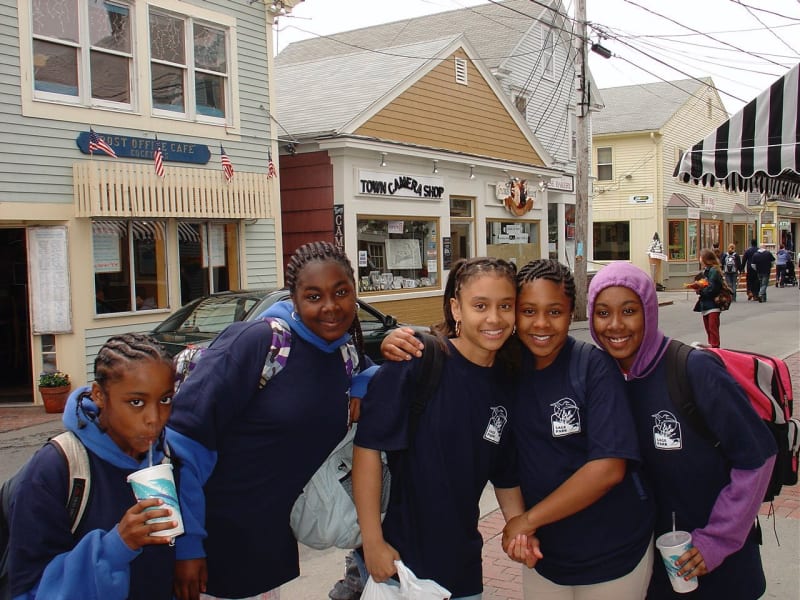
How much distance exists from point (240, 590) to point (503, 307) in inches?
47.9

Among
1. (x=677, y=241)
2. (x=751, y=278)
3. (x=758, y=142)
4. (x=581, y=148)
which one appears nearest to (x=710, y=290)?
(x=758, y=142)

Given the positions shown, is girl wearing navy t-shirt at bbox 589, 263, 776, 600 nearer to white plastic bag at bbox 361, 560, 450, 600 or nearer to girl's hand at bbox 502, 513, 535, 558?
girl's hand at bbox 502, 513, 535, 558

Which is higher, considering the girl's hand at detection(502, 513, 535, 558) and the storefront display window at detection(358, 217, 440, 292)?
the storefront display window at detection(358, 217, 440, 292)

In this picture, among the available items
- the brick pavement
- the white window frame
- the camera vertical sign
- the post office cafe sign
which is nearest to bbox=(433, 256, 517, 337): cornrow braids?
the brick pavement

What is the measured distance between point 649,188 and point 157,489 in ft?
102

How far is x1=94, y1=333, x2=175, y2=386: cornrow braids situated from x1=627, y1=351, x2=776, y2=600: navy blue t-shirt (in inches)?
58.4

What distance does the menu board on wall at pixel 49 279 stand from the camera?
1027 centimetres

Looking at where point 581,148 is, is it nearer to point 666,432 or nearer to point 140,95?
point 140,95

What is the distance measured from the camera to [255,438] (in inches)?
90.8

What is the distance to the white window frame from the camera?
9914 millimetres

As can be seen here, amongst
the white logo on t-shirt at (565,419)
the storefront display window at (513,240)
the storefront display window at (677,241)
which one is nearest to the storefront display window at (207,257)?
the storefront display window at (513,240)

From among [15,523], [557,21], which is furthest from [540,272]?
[557,21]

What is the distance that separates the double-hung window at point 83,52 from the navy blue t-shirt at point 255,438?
9.41m

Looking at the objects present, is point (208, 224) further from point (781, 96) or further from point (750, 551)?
point (750, 551)
